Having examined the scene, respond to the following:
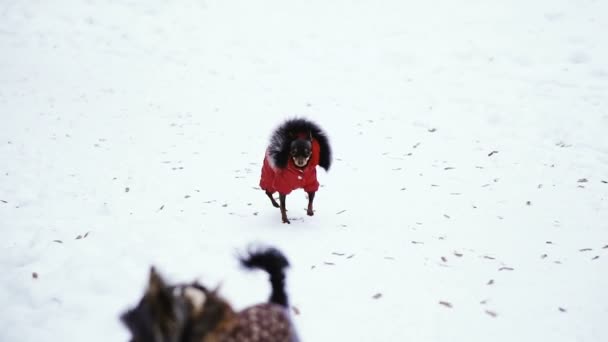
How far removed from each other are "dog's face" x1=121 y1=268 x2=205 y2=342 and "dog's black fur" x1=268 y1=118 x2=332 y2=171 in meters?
3.46

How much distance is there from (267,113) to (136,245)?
6207 millimetres

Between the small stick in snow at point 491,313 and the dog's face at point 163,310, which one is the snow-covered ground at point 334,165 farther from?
the dog's face at point 163,310

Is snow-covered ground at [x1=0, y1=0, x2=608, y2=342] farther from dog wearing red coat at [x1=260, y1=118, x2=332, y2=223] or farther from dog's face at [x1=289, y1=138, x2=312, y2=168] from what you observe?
dog's face at [x1=289, y1=138, x2=312, y2=168]

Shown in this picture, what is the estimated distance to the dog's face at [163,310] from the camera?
4.62 feet

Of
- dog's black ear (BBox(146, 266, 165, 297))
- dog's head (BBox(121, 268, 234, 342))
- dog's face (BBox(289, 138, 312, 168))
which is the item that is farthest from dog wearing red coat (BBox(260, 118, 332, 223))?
dog's black ear (BBox(146, 266, 165, 297))

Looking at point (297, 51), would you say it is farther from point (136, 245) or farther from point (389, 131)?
point (136, 245)

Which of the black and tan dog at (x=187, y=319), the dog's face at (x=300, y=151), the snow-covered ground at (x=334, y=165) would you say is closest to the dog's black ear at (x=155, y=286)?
the black and tan dog at (x=187, y=319)

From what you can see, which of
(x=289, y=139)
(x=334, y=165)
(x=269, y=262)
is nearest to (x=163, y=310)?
(x=269, y=262)

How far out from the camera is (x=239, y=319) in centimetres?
197

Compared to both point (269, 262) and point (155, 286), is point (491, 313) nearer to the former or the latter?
point (269, 262)

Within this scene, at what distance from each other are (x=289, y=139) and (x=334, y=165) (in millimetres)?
2577

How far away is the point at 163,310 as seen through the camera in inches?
55.9

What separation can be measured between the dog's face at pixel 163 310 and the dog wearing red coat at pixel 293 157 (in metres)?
3.42

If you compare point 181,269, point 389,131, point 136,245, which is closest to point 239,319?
point 181,269
